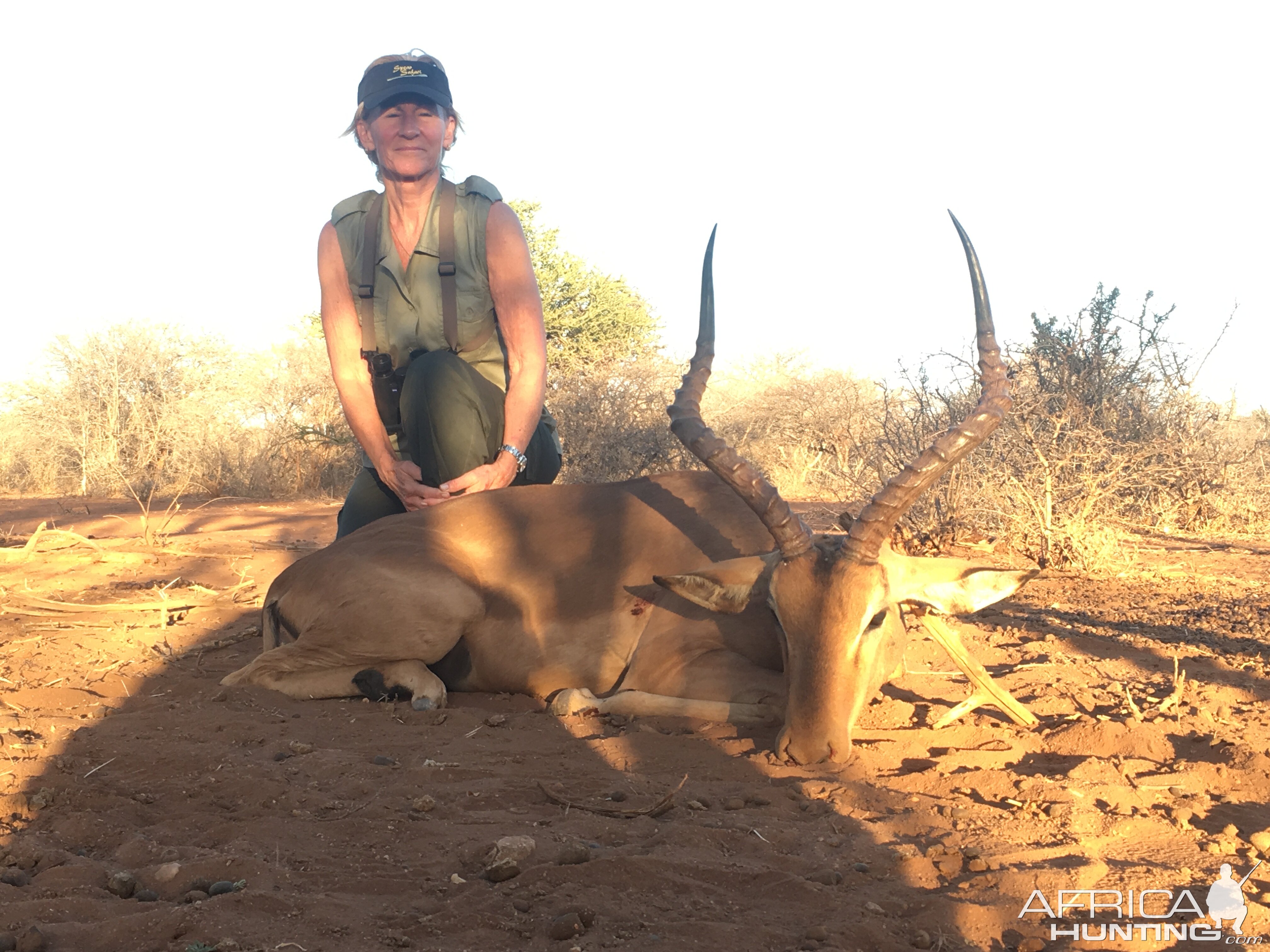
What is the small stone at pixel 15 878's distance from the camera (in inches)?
93.0

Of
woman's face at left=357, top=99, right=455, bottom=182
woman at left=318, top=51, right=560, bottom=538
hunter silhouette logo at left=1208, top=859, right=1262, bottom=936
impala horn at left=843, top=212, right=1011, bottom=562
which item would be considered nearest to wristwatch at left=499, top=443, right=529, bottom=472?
woman at left=318, top=51, right=560, bottom=538

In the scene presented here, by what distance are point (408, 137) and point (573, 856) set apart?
14.8ft

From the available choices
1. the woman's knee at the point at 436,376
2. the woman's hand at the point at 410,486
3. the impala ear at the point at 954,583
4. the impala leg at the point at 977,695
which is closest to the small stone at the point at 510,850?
the impala leg at the point at 977,695

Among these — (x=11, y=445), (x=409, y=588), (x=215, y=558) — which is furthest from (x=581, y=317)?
(x=409, y=588)

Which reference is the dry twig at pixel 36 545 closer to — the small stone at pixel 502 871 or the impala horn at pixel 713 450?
the impala horn at pixel 713 450

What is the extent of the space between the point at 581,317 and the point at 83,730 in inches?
679

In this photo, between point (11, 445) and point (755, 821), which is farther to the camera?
point (11, 445)

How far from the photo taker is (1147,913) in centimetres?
232

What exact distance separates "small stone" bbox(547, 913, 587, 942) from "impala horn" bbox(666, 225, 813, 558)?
2190 millimetres

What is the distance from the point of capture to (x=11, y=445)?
2075 centimetres

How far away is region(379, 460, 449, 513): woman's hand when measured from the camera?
19.0 ft

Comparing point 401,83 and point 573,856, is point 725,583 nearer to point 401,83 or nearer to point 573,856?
point 573,856

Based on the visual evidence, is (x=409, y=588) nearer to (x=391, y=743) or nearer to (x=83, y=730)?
(x=391, y=743)

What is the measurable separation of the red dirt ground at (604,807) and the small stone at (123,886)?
32mm
